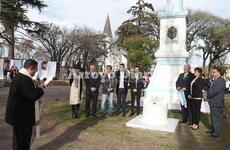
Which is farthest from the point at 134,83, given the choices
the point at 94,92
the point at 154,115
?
the point at 154,115

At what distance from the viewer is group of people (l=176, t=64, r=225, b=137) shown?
715cm

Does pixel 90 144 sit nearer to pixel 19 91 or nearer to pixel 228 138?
pixel 19 91

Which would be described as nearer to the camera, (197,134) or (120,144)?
(120,144)

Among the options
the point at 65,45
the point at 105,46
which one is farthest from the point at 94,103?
the point at 105,46

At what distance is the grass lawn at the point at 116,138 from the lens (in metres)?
5.98

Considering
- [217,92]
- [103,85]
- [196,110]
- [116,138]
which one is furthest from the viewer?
[103,85]

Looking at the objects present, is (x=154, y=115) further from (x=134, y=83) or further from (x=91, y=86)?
(x=91, y=86)

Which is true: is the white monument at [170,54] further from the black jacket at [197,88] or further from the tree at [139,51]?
the tree at [139,51]

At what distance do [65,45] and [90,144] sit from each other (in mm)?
43044

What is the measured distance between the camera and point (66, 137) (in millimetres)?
6594

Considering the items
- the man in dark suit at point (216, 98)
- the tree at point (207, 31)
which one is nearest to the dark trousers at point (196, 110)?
the man in dark suit at point (216, 98)

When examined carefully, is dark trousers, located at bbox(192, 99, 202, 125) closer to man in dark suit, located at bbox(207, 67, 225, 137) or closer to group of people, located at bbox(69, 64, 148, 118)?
man in dark suit, located at bbox(207, 67, 225, 137)

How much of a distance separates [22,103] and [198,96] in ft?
18.3

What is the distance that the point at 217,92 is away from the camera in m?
7.09
